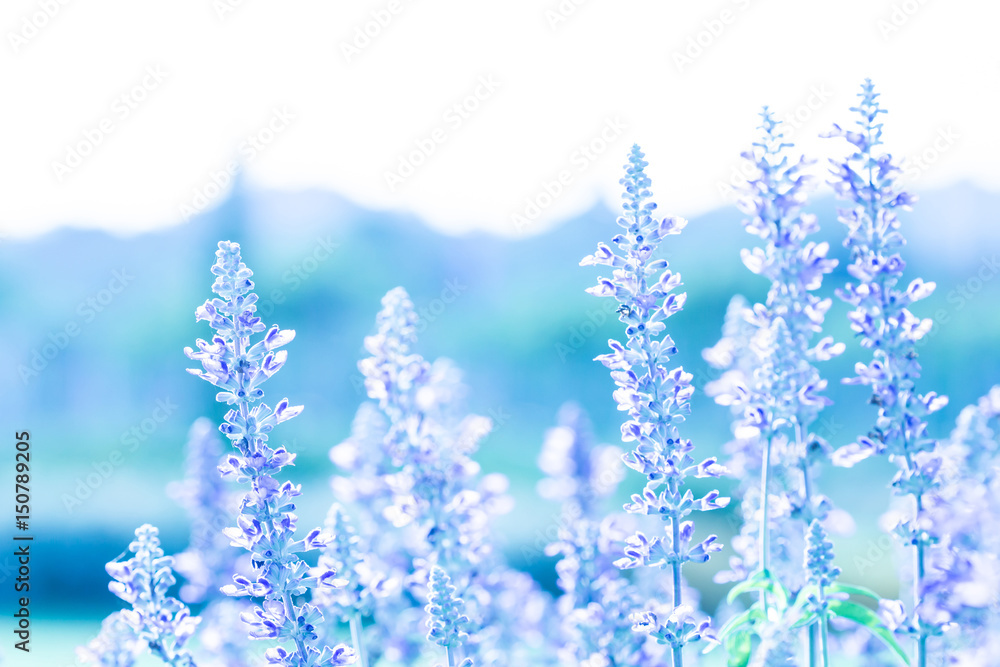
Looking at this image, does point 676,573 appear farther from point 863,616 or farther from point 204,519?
point 204,519

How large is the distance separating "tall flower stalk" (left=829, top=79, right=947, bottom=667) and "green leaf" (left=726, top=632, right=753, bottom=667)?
271mm

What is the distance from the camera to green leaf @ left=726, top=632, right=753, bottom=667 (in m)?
1.47

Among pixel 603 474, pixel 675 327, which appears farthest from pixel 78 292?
pixel 603 474

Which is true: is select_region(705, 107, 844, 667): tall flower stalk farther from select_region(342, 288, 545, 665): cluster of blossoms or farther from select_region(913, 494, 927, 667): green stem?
select_region(342, 288, 545, 665): cluster of blossoms

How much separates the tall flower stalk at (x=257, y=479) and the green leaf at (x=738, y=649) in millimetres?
690

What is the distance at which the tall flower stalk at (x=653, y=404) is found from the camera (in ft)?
4.90

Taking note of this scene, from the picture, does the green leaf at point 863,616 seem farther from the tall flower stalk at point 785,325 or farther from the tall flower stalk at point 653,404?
the tall flower stalk at point 653,404

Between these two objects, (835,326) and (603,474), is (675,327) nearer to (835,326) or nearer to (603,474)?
(835,326)

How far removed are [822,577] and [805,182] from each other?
2.47 feet

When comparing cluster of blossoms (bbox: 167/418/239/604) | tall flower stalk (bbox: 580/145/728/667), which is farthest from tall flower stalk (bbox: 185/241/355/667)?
cluster of blossoms (bbox: 167/418/239/604)

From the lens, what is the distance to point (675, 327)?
17.1 feet

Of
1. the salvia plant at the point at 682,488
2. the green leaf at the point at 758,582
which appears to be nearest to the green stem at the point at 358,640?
the salvia plant at the point at 682,488

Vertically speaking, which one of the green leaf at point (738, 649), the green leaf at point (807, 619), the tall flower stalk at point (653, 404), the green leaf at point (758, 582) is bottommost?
the green leaf at point (738, 649)

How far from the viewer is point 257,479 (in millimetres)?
1375
